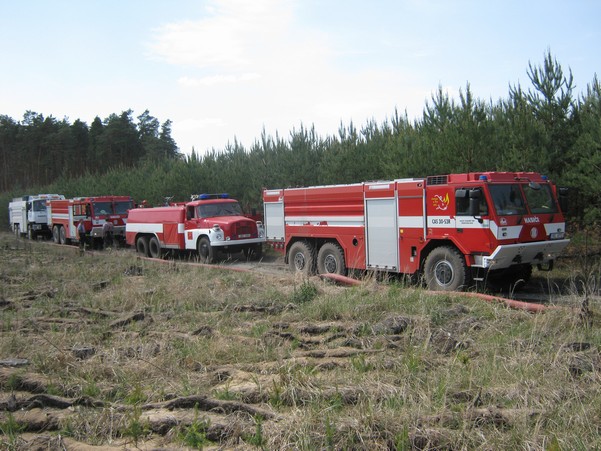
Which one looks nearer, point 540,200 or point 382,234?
point 540,200

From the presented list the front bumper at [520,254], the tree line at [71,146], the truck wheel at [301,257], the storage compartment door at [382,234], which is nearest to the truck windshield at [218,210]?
the truck wheel at [301,257]

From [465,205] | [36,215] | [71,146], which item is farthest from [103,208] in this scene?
[71,146]

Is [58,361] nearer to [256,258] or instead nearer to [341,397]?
[341,397]

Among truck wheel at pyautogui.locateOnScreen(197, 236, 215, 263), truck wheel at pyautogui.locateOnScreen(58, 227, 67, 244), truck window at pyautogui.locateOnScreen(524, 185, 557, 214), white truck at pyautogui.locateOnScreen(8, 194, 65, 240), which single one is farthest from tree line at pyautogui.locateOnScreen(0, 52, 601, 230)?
white truck at pyautogui.locateOnScreen(8, 194, 65, 240)

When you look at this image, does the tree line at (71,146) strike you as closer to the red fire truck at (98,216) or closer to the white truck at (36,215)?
the white truck at (36,215)

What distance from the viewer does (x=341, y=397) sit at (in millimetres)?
4824

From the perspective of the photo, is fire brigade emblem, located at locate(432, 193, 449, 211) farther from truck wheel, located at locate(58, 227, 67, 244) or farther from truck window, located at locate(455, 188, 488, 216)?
truck wheel, located at locate(58, 227, 67, 244)

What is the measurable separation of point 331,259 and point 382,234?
2111mm

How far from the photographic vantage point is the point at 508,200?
443 inches

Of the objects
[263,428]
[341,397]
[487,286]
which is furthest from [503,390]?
[487,286]

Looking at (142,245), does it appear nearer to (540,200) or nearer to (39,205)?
(540,200)

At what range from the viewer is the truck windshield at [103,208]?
27.5 metres

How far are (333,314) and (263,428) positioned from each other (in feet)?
13.5

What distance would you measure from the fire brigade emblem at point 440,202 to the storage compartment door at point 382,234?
118 centimetres
